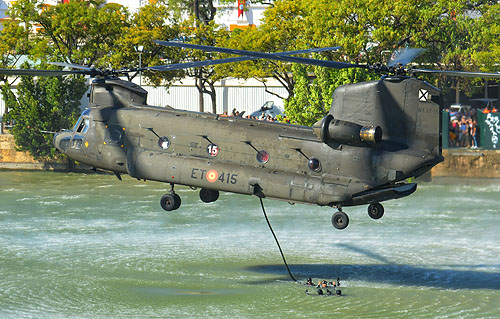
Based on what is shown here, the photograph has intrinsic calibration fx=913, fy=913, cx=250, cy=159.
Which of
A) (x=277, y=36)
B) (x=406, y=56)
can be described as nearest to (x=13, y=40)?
(x=277, y=36)

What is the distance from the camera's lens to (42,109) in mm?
81188

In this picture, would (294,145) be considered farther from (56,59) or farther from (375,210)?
(56,59)

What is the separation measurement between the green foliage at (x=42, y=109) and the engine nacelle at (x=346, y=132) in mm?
51486

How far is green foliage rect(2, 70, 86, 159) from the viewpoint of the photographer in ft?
265

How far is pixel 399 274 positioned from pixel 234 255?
34.5 feet

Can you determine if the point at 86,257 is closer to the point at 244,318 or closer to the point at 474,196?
the point at 244,318

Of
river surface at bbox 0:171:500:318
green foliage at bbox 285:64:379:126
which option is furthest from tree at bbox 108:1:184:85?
green foliage at bbox 285:64:379:126

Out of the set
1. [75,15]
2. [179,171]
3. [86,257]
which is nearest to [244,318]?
[179,171]

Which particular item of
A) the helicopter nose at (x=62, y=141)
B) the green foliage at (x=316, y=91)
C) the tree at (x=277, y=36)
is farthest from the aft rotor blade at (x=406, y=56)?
the tree at (x=277, y=36)

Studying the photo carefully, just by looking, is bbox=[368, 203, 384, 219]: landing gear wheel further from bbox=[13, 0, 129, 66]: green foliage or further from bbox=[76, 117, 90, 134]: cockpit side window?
bbox=[13, 0, 129, 66]: green foliage

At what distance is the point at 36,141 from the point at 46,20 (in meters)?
11.1

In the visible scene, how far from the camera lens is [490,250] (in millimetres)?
58125

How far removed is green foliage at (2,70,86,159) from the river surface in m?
3.82

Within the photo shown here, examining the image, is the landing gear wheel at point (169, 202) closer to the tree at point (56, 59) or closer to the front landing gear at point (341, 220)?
the front landing gear at point (341, 220)
